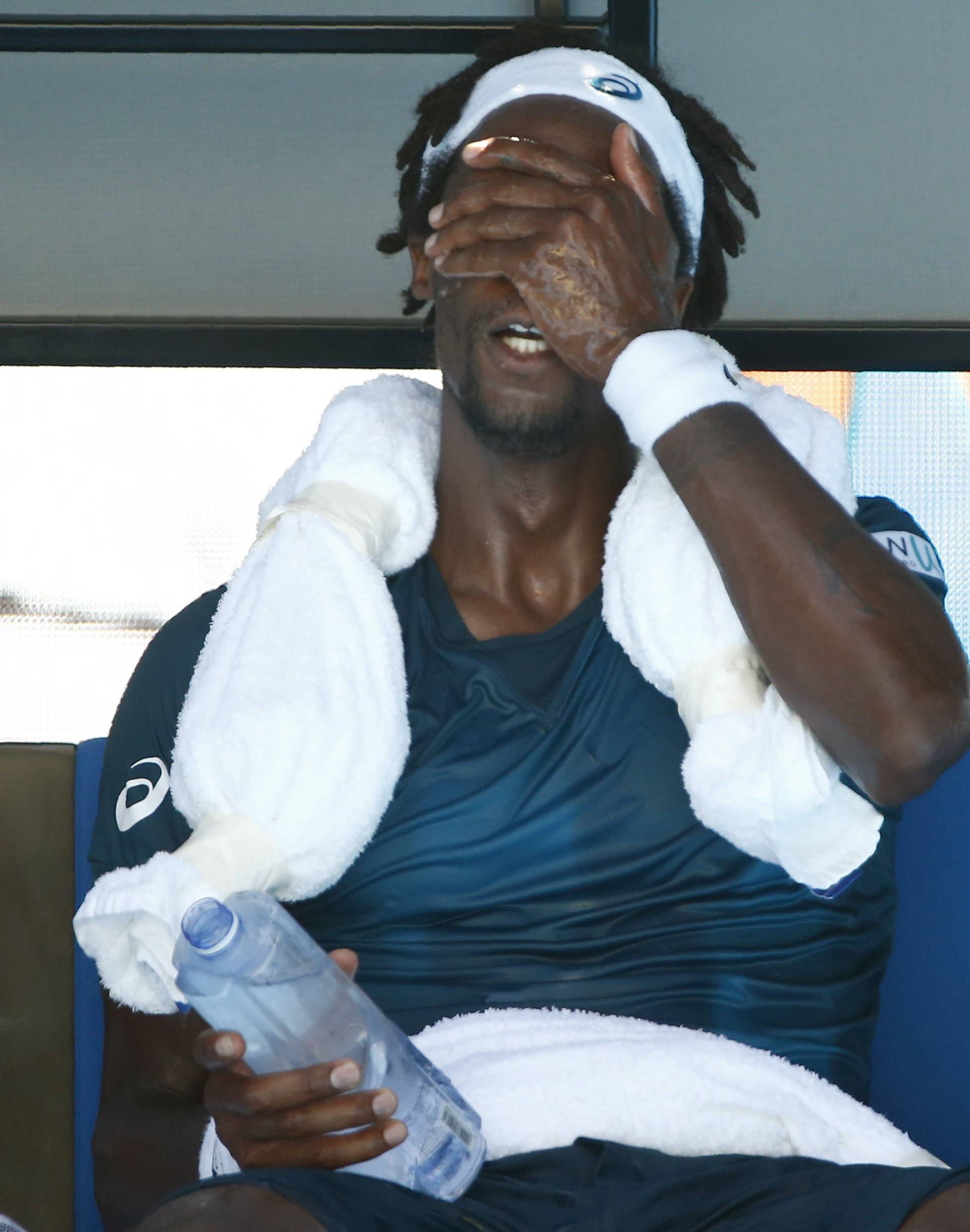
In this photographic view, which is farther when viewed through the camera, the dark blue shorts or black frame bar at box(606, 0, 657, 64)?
black frame bar at box(606, 0, 657, 64)

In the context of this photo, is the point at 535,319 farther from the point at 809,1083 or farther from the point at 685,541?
the point at 809,1083

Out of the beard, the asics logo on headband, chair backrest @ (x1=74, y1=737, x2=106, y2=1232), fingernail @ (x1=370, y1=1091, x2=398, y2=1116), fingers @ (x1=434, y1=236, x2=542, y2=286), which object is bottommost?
chair backrest @ (x1=74, y1=737, x2=106, y2=1232)

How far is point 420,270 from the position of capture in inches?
58.4

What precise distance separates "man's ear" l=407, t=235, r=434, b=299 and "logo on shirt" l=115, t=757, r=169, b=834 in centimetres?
52

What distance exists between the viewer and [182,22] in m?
1.56

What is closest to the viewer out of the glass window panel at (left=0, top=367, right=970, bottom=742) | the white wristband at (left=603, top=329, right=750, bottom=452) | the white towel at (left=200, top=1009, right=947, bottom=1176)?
the white towel at (left=200, top=1009, right=947, bottom=1176)

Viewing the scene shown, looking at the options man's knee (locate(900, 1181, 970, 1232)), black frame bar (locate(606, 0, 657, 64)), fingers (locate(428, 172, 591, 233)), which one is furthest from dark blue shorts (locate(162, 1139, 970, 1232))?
black frame bar (locate(606, 0, 657, 64))

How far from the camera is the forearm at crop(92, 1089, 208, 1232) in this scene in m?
1.14

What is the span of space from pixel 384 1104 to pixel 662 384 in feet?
1.82

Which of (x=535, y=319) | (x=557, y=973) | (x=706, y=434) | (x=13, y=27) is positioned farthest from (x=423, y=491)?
(x=13, y=27)

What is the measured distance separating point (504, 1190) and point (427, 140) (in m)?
0.99

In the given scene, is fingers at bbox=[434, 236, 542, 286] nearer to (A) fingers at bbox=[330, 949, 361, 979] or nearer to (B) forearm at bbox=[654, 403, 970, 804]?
(B) forearm at bbox=[654, 403, 970, 804]

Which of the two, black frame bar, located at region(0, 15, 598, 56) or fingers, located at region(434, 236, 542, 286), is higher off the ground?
black frame bar, located at region(0, 15, 598, 56)

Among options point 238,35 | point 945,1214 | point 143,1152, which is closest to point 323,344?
point 238,35
